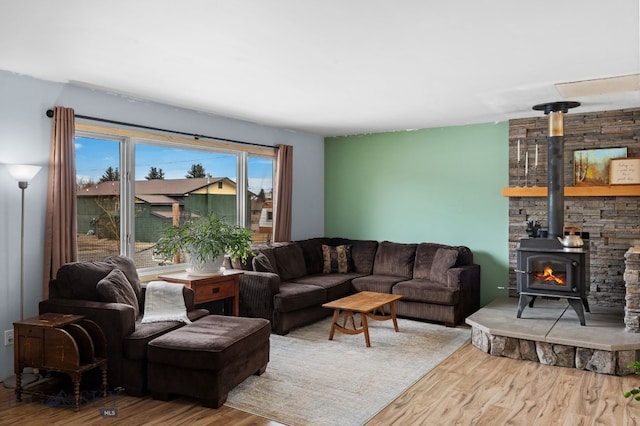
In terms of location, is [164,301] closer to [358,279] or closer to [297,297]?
[297,297]

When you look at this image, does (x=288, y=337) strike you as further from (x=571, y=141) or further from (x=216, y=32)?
(x=571, y=141)

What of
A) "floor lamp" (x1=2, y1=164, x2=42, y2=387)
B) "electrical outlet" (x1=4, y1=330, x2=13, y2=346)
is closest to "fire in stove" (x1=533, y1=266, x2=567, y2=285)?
"floor lamp" (x1=2, y1=164, x2=42, y2=387)

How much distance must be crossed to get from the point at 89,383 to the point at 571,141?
545cm

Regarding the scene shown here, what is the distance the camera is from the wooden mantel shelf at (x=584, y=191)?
5.20 meters

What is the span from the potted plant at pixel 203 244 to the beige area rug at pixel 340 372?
3.29 ft

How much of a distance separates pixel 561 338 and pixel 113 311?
3638mm

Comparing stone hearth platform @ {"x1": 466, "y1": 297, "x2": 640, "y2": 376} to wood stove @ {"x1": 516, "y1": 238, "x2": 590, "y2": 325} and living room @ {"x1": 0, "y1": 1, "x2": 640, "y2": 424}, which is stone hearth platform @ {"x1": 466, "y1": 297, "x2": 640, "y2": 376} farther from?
living room @ {"x1": 0, "y1": 1, "x2": 640, "y2": 424}

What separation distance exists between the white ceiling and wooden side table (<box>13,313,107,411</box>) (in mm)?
1881

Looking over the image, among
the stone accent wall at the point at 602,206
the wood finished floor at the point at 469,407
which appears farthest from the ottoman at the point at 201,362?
the stone accent wall at the point at 602,206

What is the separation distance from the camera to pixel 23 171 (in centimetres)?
364

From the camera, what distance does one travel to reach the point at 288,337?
16.4 ft

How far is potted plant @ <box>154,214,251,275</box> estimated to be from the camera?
468cm

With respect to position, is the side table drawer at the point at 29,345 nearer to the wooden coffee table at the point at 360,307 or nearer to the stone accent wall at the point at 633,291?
the wooden coffee table at the point at 360,307

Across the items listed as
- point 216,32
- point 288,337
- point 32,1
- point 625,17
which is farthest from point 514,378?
point 32,1
